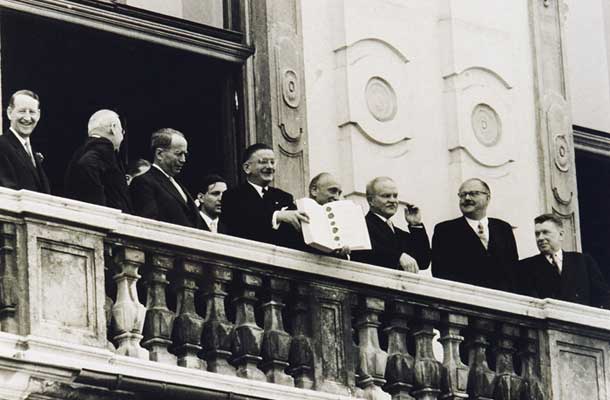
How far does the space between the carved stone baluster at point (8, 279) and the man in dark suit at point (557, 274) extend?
461 centimetres

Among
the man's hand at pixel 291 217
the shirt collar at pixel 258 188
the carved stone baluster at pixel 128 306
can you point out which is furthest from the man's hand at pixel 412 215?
the carved stone baluster at pixel 128 306

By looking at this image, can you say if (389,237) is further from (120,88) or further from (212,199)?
(120,88)

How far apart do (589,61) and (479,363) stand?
6.21 m

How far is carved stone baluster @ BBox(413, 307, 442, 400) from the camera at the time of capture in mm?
18203

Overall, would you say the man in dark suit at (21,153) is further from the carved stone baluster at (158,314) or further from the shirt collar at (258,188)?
the shirt collar at (258,188)

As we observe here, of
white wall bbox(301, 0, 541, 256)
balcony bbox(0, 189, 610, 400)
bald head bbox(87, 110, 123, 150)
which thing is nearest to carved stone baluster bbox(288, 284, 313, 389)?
balcony bbox(0, 189, 610, 400)

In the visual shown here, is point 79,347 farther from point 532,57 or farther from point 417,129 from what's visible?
point 532,57

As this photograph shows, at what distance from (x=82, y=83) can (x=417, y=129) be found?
2958 millimetres

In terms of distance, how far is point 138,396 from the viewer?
16.6 meters

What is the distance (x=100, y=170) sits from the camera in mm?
17109

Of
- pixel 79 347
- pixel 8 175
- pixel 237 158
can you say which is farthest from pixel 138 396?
pixel 237 158

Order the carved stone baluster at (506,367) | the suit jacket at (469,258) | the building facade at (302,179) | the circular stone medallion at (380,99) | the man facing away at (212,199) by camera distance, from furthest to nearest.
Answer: the circular stone medallion at (380,99) → the suit jacket at (469,258) → the man facing away at (212,199) → the carved stone baluster at (506,367) → the building facade at (302,179)

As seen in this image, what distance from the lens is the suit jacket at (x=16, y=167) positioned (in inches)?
662

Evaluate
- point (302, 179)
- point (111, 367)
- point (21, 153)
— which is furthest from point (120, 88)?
point (111, 367)
